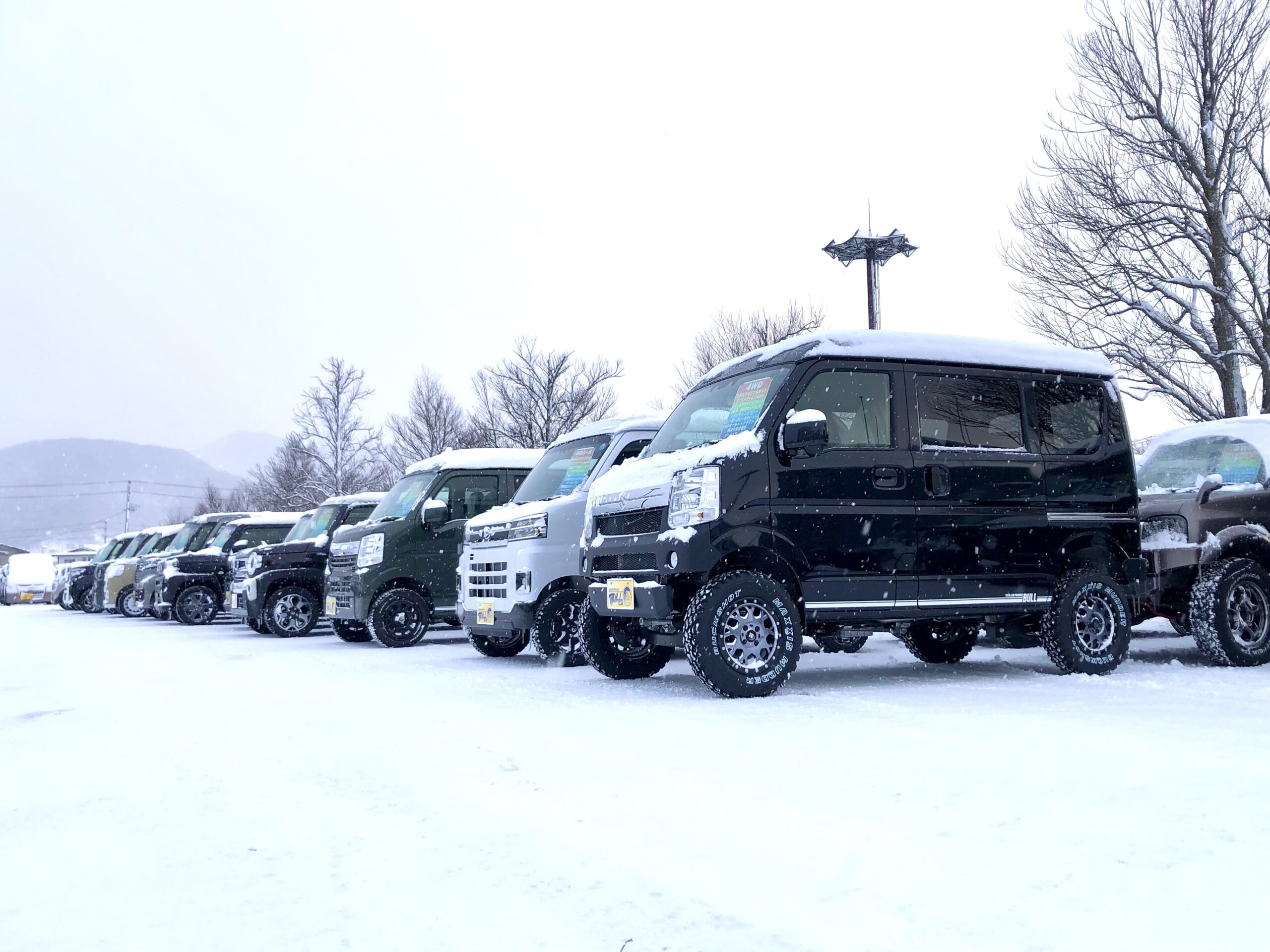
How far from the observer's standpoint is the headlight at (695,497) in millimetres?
6922

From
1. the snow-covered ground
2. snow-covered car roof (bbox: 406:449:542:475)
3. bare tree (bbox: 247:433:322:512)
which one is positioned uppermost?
bare tree (bbox: 247:433:322:512)

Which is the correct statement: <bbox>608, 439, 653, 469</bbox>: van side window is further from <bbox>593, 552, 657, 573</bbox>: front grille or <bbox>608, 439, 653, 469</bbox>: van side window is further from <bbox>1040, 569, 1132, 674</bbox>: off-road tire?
<bbox>1040, 569, 1132, 674</bbox>: off-road tire

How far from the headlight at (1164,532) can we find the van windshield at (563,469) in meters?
4.55

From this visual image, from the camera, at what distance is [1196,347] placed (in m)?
21.0

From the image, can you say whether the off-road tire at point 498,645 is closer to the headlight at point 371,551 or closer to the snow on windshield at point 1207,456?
the headlight at point 371,551

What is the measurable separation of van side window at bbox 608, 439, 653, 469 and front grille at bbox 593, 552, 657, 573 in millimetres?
2056

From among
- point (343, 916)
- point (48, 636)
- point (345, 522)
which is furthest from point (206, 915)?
point (48, 636)

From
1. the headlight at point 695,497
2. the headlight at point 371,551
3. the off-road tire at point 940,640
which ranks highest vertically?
the headlight at point 695,497

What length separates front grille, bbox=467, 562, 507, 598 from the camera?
983 centimetres

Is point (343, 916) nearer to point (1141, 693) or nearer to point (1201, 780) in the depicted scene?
point (1201, 780)

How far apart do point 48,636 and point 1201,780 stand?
1659 cm

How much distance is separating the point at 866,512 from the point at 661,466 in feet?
4.58

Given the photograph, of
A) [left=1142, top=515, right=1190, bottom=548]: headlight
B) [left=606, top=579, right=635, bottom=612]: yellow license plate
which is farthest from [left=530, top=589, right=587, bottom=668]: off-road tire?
[left=1142, top=515, right=1190, bottom=548]: headlight


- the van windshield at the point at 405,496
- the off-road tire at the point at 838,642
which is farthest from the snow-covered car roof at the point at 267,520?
the off-road tire at the point at 838,642
